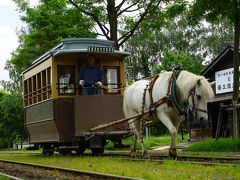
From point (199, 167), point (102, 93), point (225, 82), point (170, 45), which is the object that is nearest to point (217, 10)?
point (102, 93)

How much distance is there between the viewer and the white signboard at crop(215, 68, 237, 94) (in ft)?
72.9

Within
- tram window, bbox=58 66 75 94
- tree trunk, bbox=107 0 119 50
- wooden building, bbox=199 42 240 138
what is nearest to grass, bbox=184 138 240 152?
tram window, bbox=58 66 75 94

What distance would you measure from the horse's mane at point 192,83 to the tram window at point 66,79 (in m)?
4.14

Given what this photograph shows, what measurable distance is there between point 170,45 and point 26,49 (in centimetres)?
2526

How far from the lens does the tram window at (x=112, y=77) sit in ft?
39.4

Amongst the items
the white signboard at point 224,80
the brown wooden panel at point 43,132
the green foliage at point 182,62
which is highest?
the green foliage at point 182,62

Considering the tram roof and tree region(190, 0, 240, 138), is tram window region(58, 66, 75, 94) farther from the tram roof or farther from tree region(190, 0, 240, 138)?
tree region(190, 0, 240, 138)

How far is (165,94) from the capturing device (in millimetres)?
8859

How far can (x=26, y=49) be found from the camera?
34.4 meters

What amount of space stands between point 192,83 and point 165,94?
88 cm

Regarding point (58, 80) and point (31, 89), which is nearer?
point (58, 80)

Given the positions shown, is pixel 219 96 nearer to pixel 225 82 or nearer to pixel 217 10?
pixel 225 82

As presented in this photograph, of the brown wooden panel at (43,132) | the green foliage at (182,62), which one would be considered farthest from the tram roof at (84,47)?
the green foliage at (182,62)

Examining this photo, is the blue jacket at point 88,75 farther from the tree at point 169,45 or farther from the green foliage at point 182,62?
the tree at point 169,45
